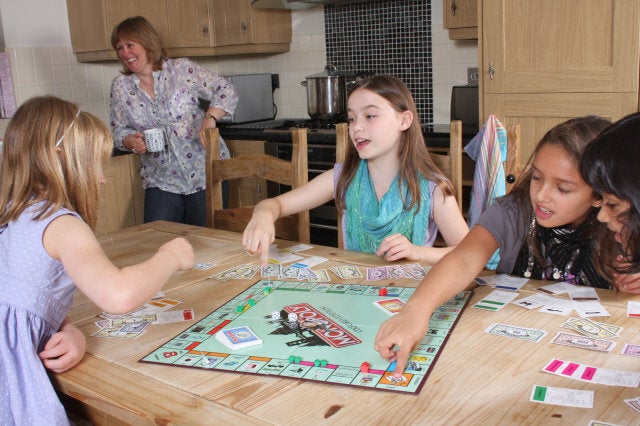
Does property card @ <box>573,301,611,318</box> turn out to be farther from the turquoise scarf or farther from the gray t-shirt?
the turquoise scarf

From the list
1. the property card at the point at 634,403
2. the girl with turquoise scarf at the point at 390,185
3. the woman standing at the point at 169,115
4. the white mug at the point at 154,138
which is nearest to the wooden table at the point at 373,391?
the property card at the point at 634,403

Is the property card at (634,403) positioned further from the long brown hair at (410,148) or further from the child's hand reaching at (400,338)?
the long brown hair at (410,148)

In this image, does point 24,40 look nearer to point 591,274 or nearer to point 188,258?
point 188,258

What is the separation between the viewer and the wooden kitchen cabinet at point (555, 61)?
287 centimetres

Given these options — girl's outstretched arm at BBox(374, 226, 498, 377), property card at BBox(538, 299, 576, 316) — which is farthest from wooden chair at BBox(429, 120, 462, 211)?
property card at BBox(538, 299, 576, 316)

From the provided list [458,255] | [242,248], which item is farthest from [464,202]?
[458,255]

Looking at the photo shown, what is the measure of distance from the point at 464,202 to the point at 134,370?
2526 millimetres

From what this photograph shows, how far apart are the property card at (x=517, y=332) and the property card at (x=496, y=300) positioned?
0.32 ft

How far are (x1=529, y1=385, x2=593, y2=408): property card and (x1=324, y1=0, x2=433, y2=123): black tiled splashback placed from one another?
311 centimetres

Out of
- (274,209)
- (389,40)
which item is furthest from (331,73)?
(274,209)

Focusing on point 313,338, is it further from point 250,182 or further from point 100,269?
point 250,182

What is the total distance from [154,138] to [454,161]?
152 centimetres

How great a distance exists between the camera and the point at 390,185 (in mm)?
2164

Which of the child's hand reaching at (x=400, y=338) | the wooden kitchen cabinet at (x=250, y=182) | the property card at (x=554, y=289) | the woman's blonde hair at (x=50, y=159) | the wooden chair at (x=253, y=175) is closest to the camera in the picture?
the child's hand reaching at (x=400, y=338)
